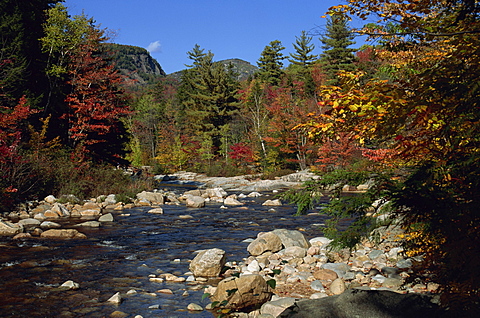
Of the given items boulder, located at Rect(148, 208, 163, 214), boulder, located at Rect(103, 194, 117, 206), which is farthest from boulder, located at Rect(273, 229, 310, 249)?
boulder, located at Rect(103, 194, 117, 206)

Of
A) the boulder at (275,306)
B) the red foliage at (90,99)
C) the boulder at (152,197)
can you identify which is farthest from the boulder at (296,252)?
the red foliage at (90,99)

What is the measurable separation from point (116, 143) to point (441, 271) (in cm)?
2069

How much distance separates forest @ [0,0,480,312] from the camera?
2.80 metres

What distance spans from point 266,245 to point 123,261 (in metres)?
3.10

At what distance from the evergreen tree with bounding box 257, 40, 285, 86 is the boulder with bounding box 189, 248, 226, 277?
42.6 m

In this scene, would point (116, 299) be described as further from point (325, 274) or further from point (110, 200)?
point (110, 200)

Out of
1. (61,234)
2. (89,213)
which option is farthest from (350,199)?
(89,213)

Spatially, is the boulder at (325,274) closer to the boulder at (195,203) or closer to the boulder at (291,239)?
the boulder at (291,239)

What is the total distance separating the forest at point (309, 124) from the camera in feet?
9.20

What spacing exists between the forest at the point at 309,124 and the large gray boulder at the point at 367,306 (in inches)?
19.3

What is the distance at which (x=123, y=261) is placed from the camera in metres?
7.99

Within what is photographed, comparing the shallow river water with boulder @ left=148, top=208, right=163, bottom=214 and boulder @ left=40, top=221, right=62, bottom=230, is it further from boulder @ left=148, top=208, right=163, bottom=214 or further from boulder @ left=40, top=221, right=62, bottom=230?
boulder @ left=40, top=221, right=62, bottom=230

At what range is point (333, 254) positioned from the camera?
7523 millimetres

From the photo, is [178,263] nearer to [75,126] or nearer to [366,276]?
[366,276]
